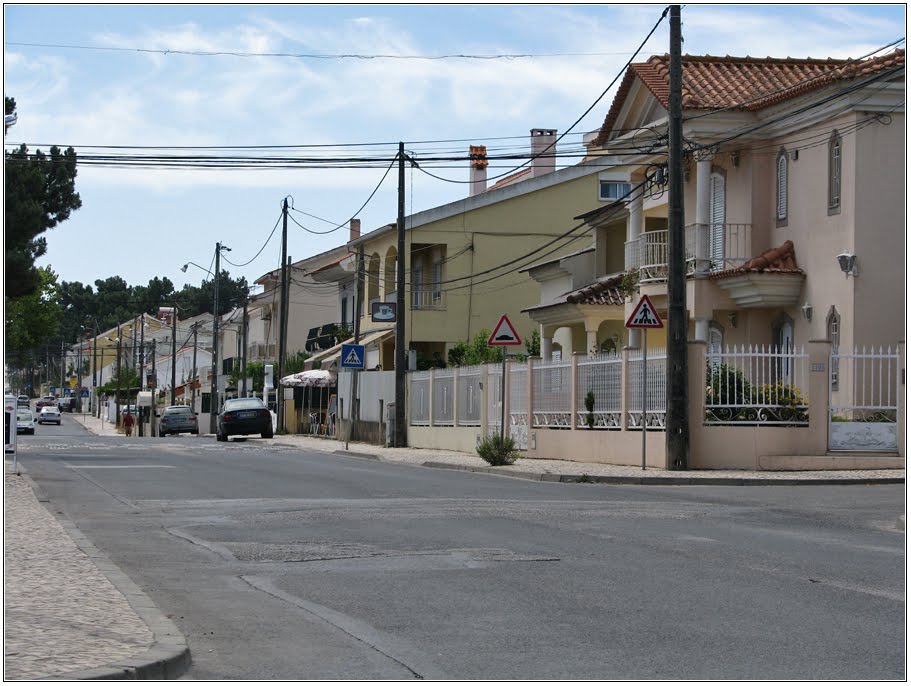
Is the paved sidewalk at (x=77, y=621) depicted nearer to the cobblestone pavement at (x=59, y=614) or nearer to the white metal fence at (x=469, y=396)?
the cobblestone pavement at (x=59, y=614)

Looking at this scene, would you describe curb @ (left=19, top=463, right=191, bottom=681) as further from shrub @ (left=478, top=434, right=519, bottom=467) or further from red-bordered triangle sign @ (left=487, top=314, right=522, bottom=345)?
shrub @ (left=478, top=434, right=519, bottom=467)

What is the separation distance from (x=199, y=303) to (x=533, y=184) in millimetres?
111961

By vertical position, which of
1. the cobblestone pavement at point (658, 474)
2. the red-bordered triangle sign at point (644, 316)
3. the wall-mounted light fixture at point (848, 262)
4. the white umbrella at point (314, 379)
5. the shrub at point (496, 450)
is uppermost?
the wall-mounted light fixture at point (848, 262)

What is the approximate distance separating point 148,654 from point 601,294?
31831mm

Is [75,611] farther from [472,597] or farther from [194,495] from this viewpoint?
[194,495]

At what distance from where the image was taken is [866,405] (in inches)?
1004

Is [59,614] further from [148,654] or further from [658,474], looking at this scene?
[658,474]

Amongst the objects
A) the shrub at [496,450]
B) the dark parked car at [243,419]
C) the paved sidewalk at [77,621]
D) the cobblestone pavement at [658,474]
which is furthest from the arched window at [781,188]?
the dark parked car at [243,419]

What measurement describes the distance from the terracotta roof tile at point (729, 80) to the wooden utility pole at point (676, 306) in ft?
17.2

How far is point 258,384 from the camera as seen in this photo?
78.8 m

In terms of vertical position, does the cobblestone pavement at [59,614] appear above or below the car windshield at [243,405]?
below

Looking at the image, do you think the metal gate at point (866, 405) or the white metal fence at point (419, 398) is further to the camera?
the white metal fence at point (419, 398)

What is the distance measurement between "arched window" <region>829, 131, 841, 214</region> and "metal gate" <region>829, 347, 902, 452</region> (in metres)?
4.00

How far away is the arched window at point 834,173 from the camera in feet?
94.2
